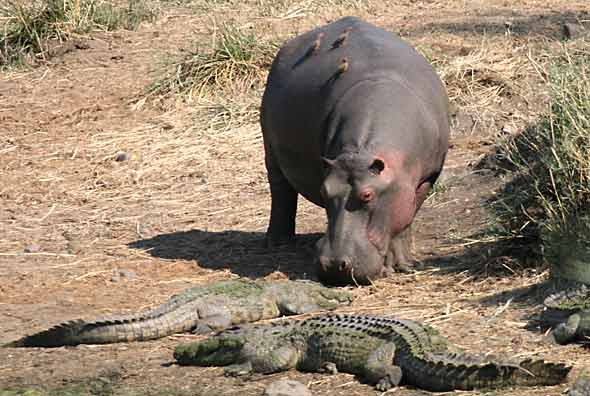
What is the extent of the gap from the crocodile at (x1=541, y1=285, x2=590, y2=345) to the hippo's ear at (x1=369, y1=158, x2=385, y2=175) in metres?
1.68

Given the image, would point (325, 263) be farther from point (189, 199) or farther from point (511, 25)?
point (511, 25)

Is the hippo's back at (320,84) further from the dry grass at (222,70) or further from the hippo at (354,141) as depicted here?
the dry grass at (222,70)

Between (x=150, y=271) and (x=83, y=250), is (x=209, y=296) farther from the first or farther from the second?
(x=83, y=250)

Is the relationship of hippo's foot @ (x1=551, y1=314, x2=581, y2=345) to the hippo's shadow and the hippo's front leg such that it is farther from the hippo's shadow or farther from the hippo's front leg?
the hippo's shadow

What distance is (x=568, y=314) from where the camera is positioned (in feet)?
22.5

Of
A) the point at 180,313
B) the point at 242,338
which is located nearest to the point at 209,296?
the point at 180,313

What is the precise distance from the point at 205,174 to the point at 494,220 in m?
4.24

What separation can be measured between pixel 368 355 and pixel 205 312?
1676mm

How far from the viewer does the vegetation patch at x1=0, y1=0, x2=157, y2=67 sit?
16719 millimetres

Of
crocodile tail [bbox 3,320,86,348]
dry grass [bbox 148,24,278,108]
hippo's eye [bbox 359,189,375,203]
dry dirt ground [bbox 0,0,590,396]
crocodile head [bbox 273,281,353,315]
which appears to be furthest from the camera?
dry grass [bbox 148,24,278,108]

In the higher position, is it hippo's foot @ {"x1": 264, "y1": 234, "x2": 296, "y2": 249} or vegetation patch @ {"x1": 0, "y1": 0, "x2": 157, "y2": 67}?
hippo's foot @ {"x1": 264, "y1": 234, "x2": 296, "y2": 249}

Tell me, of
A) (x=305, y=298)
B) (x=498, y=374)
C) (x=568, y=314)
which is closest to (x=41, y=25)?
(x=305, y=298)

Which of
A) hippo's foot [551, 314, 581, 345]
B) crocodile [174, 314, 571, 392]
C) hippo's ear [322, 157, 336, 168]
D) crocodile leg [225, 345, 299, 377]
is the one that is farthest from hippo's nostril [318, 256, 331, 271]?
hippo's foot [551, 314, 581, 345]

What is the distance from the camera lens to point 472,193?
34.8 feet
